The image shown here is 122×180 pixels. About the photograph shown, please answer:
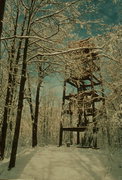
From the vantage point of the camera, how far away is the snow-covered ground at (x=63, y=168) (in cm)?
680

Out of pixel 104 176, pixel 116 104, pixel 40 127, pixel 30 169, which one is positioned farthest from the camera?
pixel 40 127

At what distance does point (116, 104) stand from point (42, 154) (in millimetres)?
4368

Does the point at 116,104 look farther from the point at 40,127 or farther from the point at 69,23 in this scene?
the point at 40,127

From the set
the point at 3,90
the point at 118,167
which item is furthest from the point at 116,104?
the point at 3,90

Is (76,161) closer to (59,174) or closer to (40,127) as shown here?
(59,174)

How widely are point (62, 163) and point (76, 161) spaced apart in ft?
1.87

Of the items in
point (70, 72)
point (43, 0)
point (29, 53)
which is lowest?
point (70, 72)

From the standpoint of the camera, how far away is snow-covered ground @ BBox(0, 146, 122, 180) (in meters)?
6.80

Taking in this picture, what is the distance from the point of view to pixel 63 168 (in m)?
7.29

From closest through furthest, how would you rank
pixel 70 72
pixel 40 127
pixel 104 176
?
pixel 104 176
pixel 70 72
pixel 40 127

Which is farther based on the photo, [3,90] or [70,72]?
[3,90]

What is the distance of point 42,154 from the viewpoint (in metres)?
9.05

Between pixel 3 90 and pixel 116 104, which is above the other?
pixel 3 90

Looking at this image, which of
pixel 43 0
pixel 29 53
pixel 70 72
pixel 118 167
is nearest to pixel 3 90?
pixel 29 53
